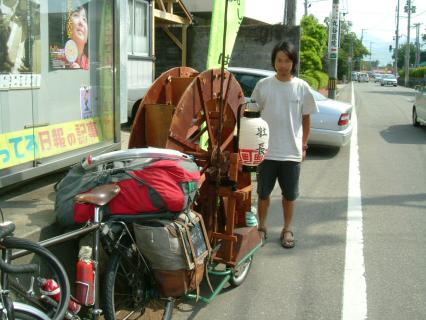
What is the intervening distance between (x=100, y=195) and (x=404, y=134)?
1186 cm

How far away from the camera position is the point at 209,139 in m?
4.08

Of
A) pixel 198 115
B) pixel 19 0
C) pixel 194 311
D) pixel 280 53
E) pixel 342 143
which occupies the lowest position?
pixel 194 311

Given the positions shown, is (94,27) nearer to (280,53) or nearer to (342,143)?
(280,53)

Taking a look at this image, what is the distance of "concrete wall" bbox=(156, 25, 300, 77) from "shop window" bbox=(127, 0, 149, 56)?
4.54 meters

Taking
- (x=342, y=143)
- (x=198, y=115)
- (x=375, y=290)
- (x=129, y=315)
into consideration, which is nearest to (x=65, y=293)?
(x=129, y=315)

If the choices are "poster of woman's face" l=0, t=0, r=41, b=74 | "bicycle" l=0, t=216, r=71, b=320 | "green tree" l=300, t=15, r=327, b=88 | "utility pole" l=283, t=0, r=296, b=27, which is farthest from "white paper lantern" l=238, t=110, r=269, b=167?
"green tree" l=300, t=15, r=327, b=88

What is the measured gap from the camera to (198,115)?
411 cm

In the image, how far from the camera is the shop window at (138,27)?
466 inches

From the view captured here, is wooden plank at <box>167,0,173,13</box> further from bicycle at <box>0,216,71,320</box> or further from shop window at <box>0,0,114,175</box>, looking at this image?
bicycle at <box>0,216,71,320</box>

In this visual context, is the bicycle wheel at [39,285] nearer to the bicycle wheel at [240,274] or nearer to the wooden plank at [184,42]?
the bicycle wheel at [240,274]

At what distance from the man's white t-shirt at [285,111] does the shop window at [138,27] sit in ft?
24.8

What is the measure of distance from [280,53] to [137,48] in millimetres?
8233

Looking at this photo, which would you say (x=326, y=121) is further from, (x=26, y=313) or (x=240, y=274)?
(x=26, y=313)

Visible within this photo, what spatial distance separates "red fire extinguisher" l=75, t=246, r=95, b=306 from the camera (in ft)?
9.33
